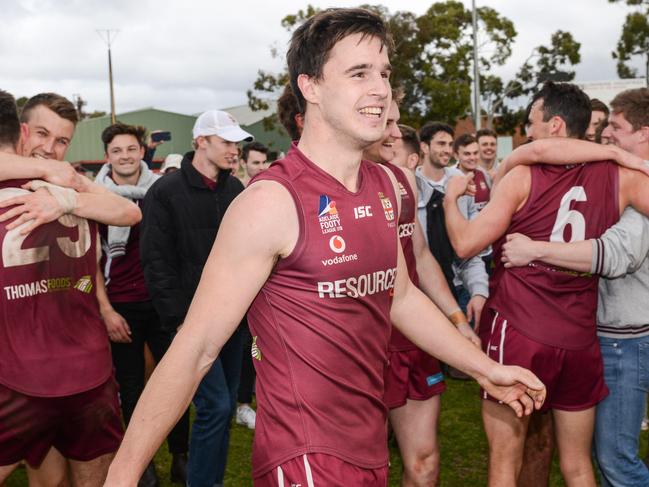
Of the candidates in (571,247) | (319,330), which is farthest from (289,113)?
(319,330)

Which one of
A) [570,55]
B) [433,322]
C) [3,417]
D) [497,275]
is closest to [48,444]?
[3,417]

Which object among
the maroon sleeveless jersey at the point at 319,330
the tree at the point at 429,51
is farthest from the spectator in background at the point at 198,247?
the tree at the point at 429,51

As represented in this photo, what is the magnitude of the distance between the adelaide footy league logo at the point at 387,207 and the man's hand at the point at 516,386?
0.70 m

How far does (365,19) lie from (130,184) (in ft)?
12.4

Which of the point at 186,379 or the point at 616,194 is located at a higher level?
the point at 616,194

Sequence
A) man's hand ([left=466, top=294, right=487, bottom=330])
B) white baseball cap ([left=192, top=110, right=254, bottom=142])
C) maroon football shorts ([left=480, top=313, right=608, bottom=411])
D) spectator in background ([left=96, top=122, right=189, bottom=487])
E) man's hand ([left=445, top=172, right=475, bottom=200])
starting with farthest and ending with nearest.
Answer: spectator in background ([left=96, top=122, right=189, bottom=487]), white baseball cap ([left=192, top=110, right=254, bottom=142]), man's hand ([left=466, top=294, right=487, bottom=330]), man's hand ([left=445, top=172, right=475, bottom=200]), maroon football shorts ([left=480, top=313, right=608, bottom=411])

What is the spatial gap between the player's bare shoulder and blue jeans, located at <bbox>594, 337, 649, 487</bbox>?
89.0 inches

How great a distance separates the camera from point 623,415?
11.9 ft

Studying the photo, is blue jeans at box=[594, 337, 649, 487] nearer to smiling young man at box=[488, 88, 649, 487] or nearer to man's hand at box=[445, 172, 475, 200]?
smiling young man at box=[488, 88, 649, 487]

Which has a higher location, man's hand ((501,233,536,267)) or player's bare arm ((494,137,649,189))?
player's bare arm ((494,137,649,189))

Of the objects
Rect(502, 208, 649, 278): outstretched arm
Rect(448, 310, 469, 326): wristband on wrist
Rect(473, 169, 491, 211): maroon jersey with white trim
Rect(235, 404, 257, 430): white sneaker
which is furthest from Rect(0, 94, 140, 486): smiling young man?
Rect(473, 169, 491, 211): maroon jersey with white trim

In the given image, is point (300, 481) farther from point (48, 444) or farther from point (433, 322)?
point (48, 444)

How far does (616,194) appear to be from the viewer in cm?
362

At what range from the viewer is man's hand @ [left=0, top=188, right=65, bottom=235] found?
3094 millimetres
